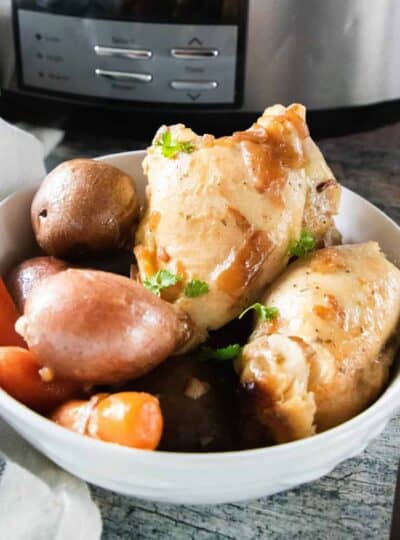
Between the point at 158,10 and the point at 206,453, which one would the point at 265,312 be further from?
the point at 158,10

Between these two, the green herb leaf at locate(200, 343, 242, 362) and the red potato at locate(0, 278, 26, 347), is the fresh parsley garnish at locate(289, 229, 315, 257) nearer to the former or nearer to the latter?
the green herb leaf at locate(200, 343, 242, 362)

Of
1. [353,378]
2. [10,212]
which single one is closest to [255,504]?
[353,378]

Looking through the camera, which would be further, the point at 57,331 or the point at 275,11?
the point at 275,11

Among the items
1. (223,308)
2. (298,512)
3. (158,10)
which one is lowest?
(298,512)

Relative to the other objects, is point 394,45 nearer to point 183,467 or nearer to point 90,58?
point 90,58

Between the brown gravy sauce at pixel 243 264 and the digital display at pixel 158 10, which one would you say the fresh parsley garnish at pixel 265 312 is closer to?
the brown gravy sauce at pixel 243 264

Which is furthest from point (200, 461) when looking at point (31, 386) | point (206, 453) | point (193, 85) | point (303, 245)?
point (193, 85)

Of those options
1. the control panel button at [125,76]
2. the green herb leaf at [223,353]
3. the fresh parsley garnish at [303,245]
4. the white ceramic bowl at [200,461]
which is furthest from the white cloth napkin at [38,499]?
the control panel button at [125,76]
